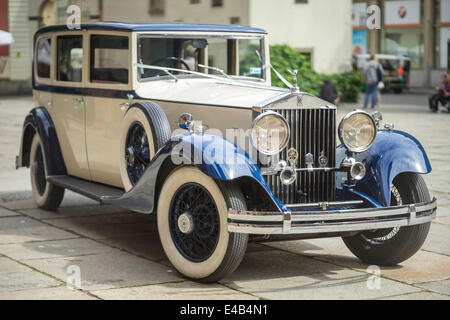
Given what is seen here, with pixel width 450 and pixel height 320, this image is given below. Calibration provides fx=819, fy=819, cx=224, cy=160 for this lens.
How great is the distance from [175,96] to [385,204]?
205 cm

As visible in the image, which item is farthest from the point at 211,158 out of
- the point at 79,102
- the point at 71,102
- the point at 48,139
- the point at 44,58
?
the point at 44,58

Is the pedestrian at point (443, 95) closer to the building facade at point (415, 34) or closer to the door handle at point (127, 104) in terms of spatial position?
the building facade at point (415, 34)

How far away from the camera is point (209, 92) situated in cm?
699

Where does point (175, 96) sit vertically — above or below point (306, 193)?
above

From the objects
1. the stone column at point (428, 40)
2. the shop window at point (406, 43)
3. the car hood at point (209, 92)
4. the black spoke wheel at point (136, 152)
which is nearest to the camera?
the car hood at point (209, 92)

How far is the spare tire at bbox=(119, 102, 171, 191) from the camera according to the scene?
6.57 meters

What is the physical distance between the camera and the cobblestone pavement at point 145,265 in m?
5.57

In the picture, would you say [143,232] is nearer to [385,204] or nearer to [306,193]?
[306,193]

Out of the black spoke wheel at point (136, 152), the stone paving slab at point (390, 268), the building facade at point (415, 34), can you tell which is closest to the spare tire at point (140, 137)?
the black spoke wheel at point (136, 152)

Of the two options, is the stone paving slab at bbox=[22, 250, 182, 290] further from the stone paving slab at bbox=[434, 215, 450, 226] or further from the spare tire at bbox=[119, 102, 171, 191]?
the stone paving slab at bbox=[434, 215, 450, 226]

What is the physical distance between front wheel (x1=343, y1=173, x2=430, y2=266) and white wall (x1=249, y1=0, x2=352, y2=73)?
24213 millimetres
